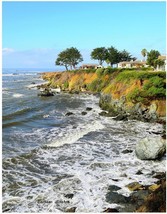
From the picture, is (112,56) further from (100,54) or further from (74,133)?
(74,133)

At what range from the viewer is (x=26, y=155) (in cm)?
1970

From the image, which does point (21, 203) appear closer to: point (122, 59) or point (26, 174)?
point (26, 174)

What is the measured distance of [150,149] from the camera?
711 inches

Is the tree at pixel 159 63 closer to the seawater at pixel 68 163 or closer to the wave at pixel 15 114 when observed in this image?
the wave at pixel 15 114

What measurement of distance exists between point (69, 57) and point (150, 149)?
3323 inches

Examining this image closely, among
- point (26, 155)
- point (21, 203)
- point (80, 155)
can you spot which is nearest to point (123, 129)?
point (80, 155)

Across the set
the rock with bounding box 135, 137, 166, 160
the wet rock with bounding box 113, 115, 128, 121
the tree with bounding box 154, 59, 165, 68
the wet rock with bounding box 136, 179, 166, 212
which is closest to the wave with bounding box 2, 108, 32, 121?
the wet rock with bounding box 113, 115, 128, 121

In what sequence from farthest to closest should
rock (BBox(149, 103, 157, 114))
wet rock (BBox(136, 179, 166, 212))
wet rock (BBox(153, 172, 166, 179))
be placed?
rock (BBox(149, 103, 157, 114)), wet rock (BBox(153, 172, 166, 179)), wet rock (BBox(136, 179, 166, 212))

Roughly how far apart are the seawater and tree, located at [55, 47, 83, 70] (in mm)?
70292

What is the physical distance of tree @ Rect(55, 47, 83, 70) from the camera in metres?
99.1

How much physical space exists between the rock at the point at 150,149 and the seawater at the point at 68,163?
41 centimetres

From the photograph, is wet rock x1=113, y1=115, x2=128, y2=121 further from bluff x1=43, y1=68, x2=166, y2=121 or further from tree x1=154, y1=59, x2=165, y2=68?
tree x1=154, y1=59, x2=165, y2=68

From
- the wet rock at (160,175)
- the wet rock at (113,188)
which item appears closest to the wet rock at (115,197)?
the wet rock at (113,188)

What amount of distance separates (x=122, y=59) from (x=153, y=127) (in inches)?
2826
